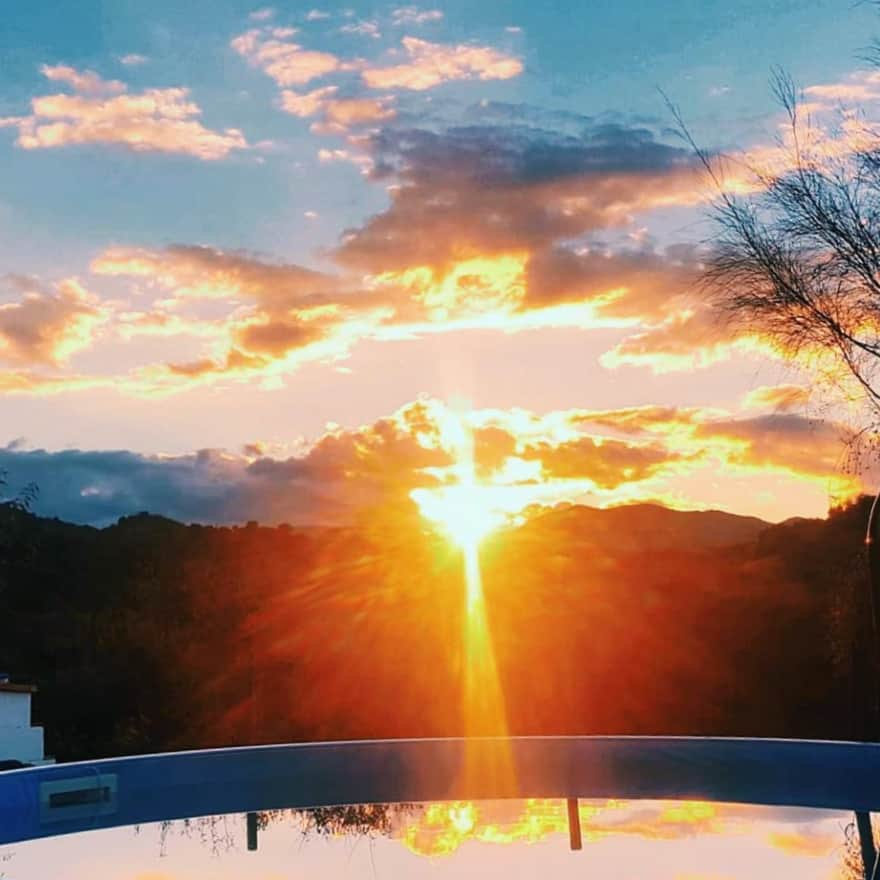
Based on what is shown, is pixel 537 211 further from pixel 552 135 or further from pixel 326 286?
pixel 326 286

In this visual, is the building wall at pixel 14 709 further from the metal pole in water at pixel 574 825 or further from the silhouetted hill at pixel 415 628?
the metal pole in water at pixel 574 825

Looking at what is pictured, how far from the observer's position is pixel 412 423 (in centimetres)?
1430

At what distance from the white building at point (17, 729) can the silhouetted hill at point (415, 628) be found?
8.16 feet

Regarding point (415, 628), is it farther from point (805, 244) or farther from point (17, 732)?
point (805, 244)

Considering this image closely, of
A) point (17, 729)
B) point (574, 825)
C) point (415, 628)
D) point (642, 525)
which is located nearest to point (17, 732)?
point (17, 729)

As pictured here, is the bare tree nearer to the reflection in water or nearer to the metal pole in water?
the reflection in water

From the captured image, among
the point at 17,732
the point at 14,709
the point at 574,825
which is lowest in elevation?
the point at 574,825

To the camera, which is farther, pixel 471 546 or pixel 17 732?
pixel 471 546

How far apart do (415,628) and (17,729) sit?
6077mm

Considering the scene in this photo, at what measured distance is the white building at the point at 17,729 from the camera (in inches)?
393

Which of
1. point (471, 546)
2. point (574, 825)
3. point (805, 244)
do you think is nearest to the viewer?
point (574, 825)

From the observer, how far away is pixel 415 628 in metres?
15.3

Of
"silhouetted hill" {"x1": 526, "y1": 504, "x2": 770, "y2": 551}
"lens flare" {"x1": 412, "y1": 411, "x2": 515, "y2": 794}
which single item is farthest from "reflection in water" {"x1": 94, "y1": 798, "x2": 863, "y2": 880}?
"silhouetted hill" {"x1": 526, "y1": 504, "x2": 770, "y2": 551}

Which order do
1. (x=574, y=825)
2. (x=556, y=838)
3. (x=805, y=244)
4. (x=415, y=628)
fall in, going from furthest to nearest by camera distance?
(x=415, y=628)
(x=805, y=244)
(x=574, y=825)
(x=556, y=838)
